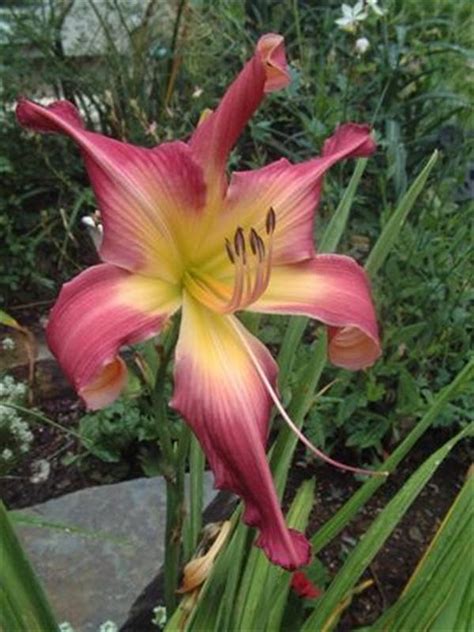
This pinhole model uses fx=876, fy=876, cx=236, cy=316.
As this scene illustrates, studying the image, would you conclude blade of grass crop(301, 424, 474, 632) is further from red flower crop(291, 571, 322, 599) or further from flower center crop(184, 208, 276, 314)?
flower center crop(184, 208, 276, 314)

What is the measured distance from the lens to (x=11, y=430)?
151 centimetres

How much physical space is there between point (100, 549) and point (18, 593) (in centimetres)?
64

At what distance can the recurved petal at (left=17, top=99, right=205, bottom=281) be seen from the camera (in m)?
0.55

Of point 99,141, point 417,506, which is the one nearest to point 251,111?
point 99,141

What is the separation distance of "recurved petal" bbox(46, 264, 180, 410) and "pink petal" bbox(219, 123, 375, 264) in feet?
0.29

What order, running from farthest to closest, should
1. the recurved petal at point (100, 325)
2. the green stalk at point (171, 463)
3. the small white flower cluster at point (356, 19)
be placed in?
the small white flower cluster at point (356, 19), the green stalk at point (171, 463), the recurved petal at point (100, 325)

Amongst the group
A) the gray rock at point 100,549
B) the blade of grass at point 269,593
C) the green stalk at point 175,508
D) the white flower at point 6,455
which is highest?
the green stalk at point 175,508

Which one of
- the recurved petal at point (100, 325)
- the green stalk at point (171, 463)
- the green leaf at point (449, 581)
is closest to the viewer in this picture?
the recurved petal at point (100, 325)

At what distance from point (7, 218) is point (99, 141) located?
1.47 meters

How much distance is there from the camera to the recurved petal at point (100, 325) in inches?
20.6

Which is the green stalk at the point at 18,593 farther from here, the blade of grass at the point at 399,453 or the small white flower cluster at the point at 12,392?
the small white flower cluster at the point at 12,392

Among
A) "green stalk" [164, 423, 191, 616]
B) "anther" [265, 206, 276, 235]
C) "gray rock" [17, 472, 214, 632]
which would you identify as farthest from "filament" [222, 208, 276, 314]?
"gray rock" [17, 472, 214, 632]

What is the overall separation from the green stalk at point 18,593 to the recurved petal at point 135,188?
25cm

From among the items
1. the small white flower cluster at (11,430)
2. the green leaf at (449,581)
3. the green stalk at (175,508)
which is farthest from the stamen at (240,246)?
the small white flower cluster at (11,430)
